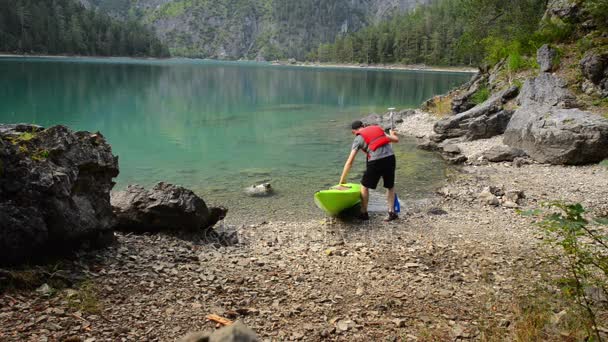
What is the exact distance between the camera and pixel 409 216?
1190 cm

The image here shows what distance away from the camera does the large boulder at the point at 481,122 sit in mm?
23234

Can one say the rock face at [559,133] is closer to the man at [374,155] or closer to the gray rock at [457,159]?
the gray rock at [457,159]

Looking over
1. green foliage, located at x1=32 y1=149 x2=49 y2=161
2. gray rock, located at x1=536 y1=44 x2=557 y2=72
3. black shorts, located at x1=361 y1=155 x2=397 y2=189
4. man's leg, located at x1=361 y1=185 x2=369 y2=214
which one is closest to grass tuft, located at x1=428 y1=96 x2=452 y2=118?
gray rock, located at x1=536 y1=44 x2=557 y2=72

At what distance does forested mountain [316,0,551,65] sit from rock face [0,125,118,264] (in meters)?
28.2

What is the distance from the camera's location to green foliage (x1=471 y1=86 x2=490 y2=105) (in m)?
30.3

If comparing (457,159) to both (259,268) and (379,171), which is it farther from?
(259,268)

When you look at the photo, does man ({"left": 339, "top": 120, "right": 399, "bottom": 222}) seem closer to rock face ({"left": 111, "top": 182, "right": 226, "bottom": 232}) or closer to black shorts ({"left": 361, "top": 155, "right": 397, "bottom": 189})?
black shorts ({"left": 361, "top": 155, "right": 397, "bottom": 189})

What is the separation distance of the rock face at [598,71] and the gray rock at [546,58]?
2865 millimetres

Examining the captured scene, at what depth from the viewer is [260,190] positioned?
15688mm

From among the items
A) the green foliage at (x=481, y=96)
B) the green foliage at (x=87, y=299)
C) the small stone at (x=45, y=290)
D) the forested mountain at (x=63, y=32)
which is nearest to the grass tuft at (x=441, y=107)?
the green foliage at (x=481, y=96)

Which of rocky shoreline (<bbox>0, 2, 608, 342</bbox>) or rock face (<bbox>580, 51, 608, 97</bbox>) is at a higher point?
rock face (<bbox>580, 51, 608, 97</bbox>)

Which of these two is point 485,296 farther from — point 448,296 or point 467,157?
point 467,157

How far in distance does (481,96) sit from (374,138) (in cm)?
2258

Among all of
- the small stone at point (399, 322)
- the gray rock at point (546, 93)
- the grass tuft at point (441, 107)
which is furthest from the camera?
the grass tuft at point (441, 107)
